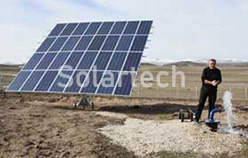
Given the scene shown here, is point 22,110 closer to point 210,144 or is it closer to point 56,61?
point 56,61

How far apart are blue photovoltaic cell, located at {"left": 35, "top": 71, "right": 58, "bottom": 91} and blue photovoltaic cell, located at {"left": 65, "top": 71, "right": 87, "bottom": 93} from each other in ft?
3.19

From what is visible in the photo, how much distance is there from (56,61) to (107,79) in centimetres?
307

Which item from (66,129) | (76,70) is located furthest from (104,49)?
(66,129)

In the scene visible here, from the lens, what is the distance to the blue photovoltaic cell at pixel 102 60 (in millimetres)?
15375

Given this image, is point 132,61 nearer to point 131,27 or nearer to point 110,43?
point 110,43

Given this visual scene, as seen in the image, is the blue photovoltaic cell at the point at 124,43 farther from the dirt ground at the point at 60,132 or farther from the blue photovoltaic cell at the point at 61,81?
the dirt ground at the point at 60,132

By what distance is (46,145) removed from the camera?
9.22 m

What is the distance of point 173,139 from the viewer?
9.74 meters

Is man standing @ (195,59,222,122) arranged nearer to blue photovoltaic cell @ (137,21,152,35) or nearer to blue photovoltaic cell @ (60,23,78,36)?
blue photovoltaic cell @ (137,21,152,35)

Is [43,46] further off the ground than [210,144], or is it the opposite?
[43,46]

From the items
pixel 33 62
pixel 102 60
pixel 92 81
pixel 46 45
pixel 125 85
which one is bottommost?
pixel 125 85

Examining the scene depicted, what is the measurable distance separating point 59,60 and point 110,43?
2249mm

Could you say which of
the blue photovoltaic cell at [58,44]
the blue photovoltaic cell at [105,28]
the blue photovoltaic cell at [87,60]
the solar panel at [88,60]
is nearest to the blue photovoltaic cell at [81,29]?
the solar panel at [88,60]

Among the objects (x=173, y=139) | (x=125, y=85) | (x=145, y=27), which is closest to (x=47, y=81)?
(x=125, y=85)
